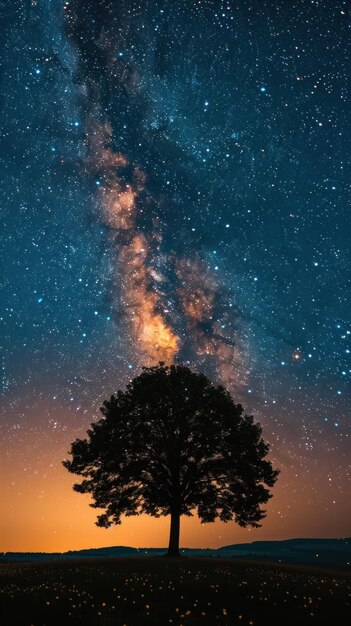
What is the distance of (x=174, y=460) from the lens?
28969 mm

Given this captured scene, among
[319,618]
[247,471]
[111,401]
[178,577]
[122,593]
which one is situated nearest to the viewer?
[319,618]

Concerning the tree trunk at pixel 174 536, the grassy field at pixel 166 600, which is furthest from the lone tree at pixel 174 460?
the grassy field at pixel 166 600

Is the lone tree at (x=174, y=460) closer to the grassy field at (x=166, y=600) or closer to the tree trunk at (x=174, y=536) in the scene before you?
the tree trunk at (x=174, y=536)

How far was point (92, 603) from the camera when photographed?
458 inches

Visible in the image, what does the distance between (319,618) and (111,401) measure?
2114cm

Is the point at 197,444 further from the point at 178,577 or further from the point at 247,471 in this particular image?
the point at 178,577

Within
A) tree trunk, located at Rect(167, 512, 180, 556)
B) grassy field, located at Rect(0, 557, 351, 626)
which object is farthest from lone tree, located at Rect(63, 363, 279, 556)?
grassy field, located at Rect(0, 557, 351, 626)

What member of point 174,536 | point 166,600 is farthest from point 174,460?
point 166,600

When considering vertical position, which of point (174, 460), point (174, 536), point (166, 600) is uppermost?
point (174, 460)

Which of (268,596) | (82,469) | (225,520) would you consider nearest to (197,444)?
(225,520)

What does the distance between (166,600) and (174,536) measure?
1662 cm

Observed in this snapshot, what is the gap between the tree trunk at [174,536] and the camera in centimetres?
2698

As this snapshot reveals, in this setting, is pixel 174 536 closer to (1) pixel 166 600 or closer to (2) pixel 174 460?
(2) pixel 174 460

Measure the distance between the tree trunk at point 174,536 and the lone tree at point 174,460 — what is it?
0.07 meters
